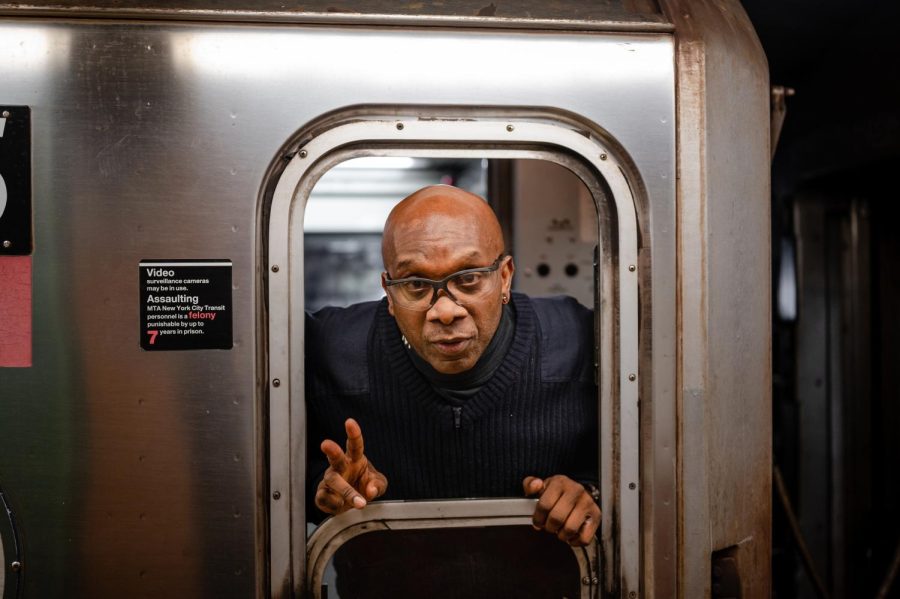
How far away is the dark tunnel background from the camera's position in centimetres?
321

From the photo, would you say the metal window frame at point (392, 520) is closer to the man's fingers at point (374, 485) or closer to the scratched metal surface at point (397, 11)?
the man's fingers at point (374, 485)

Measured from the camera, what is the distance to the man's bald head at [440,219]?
1728mm

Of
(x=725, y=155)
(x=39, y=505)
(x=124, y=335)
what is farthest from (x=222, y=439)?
(x=725, y=155)

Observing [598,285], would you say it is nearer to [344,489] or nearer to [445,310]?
[445,310]

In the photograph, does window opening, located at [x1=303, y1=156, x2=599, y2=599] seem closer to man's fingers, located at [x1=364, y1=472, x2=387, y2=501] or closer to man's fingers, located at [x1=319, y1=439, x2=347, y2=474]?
man's fingers, located at [x1=364, y1=472, x2=387, y2=501]

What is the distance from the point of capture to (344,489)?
1556 mm

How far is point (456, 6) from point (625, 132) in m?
0.55

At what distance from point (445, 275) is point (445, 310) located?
97 millimetres

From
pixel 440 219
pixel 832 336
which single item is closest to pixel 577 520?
pixel 440 219

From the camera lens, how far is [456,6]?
166 cm

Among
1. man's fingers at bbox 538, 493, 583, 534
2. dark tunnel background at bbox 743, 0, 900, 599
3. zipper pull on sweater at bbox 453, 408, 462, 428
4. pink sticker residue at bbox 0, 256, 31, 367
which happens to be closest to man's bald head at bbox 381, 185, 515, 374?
zipper pull on sweater at bbox 453, 408, 462, 428

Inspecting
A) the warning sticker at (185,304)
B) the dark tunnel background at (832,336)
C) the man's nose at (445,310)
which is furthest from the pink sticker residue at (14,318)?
the dark tunnel background at (832,336)

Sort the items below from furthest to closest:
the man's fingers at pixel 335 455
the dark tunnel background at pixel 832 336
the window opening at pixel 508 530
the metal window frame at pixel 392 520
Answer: the dark tunnel background at pixel 832 336 < the window opening at pixel 508 530 < the metal window frame at pixel 392 520 < the man's fingers at pixel 335 455

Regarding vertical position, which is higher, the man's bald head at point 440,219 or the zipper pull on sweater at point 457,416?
the man's bald head at point 440,219
